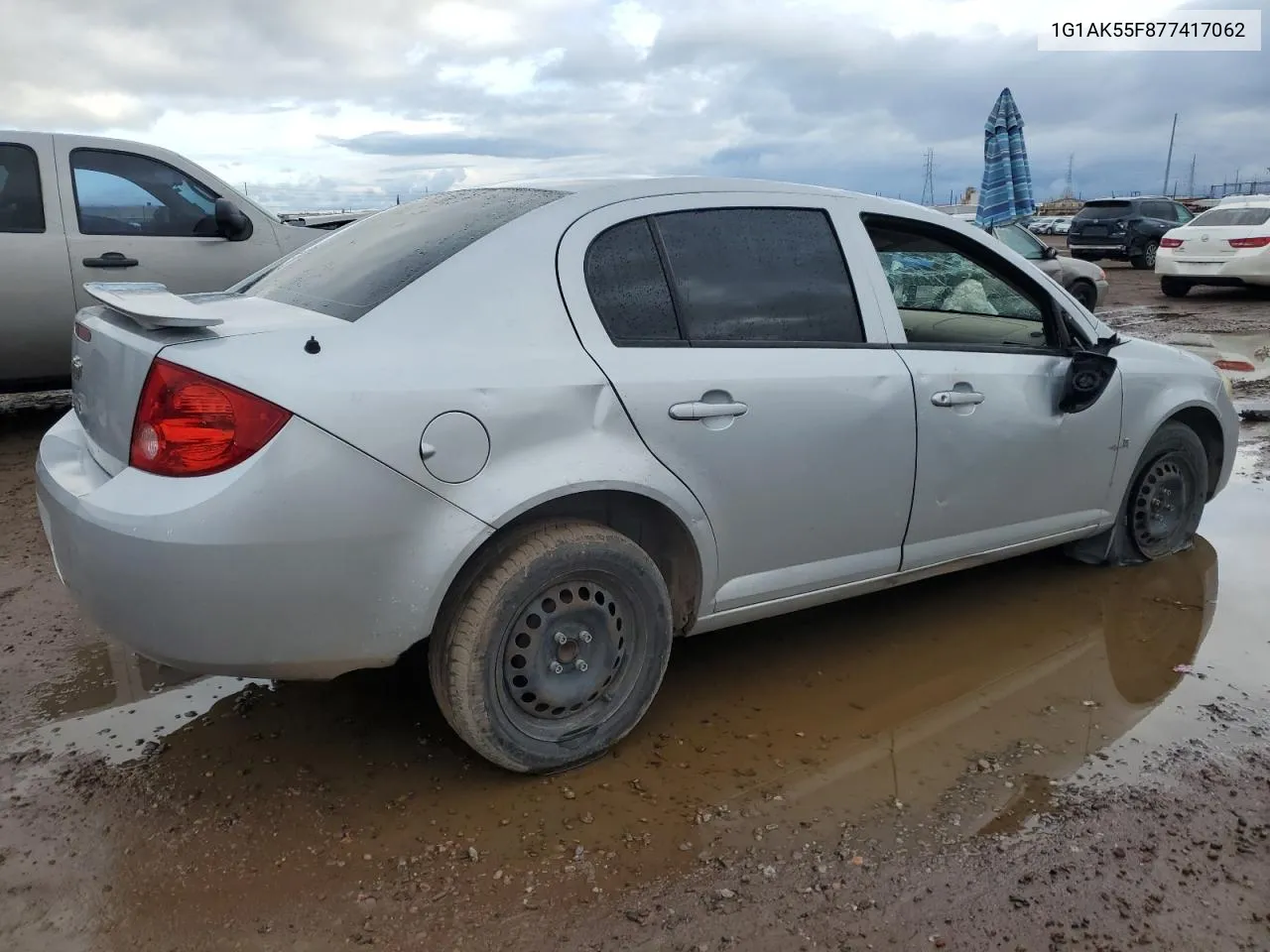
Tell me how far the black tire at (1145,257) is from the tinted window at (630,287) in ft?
75.2

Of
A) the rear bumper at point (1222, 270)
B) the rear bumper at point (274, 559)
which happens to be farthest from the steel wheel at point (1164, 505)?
the rear bumper at point (1222, 270)

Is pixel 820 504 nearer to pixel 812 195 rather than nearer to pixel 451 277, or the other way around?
pixel 812 195

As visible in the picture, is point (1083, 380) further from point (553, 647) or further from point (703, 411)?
point (553, 647)

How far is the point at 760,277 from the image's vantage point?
3.23 meters

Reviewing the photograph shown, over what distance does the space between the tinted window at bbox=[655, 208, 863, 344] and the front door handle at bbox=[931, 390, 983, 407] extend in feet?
1.14

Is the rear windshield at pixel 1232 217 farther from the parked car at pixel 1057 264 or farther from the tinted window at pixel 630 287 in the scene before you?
the tinted window at pixel 630 287

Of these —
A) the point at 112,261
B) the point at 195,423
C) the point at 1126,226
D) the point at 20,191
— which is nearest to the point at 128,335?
the point at 195,423

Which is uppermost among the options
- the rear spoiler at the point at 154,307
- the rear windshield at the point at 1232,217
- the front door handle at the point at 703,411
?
the rear windshield at the point at 1232,217

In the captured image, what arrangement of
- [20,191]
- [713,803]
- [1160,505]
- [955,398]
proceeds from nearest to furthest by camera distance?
[713,803] → [955,398] → [1160,505] → [20,191]

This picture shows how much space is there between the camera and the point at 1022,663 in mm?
3693

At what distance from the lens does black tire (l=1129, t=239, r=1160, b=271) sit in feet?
74.8

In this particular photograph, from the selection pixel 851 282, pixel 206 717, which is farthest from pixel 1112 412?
pixel 206 717

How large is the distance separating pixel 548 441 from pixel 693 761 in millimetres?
1041

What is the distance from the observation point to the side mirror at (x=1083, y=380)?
384 cm
